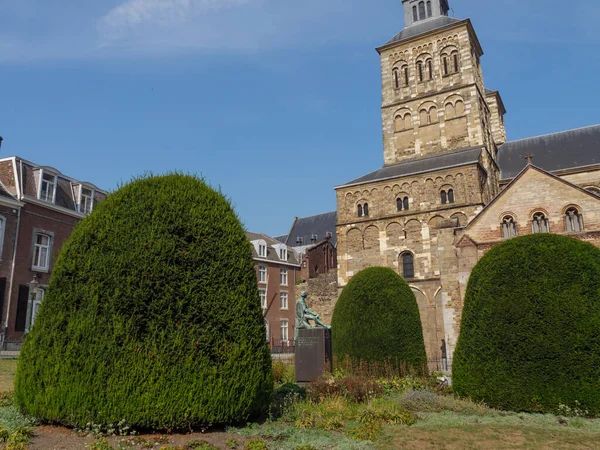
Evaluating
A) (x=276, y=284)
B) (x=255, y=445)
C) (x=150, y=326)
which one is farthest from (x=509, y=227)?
(x=276, y=284)

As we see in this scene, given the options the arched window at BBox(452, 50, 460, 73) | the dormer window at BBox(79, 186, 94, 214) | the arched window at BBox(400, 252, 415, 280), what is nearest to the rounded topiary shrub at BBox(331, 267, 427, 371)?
the arched window at BBox(400, 252, 415, 280)

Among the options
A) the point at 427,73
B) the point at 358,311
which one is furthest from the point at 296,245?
the point at 358,311

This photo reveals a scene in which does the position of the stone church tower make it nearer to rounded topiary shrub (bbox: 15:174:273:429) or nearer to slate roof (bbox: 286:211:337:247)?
slate roof (bbox: 286:211:337:247)

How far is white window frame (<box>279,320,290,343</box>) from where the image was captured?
4164cm

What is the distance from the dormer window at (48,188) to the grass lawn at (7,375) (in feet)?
39.5

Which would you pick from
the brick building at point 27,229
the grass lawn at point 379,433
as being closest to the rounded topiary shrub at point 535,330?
the grass lawn at point 379,433

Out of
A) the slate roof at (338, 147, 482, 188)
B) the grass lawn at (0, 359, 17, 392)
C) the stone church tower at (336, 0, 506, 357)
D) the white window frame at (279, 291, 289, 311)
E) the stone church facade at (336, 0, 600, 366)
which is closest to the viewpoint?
the grass lawn at (0, 359, 17, 392)

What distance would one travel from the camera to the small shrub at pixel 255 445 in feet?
20.0

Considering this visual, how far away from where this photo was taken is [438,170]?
3070cm

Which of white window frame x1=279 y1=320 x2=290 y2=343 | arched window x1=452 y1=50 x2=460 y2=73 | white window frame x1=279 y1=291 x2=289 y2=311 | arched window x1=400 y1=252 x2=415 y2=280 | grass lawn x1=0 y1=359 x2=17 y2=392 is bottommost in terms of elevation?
grass lawn x1=0 y1=359 x2=17 y2=392

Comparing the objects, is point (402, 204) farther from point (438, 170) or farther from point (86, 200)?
point (86, 200)

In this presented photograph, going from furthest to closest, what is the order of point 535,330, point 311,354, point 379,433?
point 311,354 < point 535,330 < point 379,433

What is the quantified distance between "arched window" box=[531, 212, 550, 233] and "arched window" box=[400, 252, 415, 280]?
10.3 m

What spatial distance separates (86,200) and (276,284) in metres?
20.0
